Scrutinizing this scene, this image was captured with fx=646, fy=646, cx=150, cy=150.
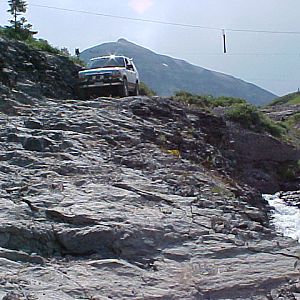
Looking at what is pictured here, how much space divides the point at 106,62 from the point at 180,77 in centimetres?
6748

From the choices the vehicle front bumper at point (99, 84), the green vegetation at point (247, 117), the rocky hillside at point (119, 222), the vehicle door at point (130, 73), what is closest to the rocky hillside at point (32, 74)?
the vehicle front bumper at point (99, 84)

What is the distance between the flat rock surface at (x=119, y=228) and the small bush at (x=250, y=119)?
9.33 meters

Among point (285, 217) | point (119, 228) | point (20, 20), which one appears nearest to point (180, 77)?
point (20, 20)

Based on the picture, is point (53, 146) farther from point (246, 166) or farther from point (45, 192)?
point (246, 166)

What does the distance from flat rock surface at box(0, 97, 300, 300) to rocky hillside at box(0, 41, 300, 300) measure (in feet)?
0.06

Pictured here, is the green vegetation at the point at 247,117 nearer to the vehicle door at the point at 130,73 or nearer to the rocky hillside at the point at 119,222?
the vehicle door at the point at 130,73

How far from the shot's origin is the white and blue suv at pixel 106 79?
2283 cm

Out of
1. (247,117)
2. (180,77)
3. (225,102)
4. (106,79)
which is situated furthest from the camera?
(180,77)

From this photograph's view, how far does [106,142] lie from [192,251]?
6.87 m

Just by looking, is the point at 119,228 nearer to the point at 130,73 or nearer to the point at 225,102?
the point at 130,73

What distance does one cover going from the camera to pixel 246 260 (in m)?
8.98

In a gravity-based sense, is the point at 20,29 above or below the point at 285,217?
above

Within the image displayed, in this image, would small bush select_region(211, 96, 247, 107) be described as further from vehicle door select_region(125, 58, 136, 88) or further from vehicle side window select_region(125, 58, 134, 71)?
vehicle side window select_region(125, 58, 134, 71)

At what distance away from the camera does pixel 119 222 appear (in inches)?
376
